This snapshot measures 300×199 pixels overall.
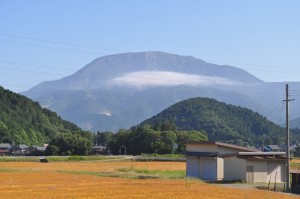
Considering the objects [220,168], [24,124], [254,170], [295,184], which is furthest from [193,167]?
[24,124]

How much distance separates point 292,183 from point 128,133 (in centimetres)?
9594

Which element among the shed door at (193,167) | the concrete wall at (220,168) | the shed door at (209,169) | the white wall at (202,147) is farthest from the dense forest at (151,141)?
the concrete wall at (220,168)

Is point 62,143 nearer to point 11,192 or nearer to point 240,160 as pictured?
point 240,160

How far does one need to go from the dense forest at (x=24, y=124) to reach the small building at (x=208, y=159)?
78.1 metres

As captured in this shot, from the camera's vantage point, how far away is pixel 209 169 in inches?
1971

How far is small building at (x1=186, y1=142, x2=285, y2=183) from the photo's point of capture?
47.1 m

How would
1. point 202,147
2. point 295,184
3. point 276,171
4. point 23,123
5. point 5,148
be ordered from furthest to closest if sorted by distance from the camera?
point 23,123, point 5,148, point 202,147, point 276,171, point 295,184

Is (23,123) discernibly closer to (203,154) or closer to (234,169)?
(203,154)

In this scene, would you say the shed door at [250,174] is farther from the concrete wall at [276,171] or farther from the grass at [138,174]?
the grass at [138,174]

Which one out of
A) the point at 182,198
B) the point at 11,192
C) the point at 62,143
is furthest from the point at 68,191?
the point at 62,143

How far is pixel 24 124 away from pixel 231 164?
114 metres

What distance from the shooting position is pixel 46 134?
166 m

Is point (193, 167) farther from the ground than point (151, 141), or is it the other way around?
point (151, 141)

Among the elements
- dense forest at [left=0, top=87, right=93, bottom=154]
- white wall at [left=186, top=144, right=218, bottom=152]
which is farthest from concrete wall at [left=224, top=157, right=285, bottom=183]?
dense forest at [left=0, top=87, right=93, bottom=154]
